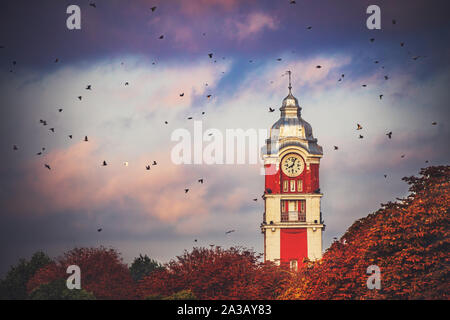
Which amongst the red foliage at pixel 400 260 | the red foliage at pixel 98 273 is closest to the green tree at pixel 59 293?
the red foliage at pixel 98 273

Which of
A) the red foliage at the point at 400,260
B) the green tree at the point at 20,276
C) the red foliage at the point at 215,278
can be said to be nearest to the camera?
the red foliage at the point at 400,260

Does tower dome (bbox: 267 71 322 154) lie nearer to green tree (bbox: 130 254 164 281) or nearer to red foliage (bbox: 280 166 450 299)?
green tree (bbox: 130 254 164 281)

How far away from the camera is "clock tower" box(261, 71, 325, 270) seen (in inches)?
2576

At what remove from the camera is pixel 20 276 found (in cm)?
5731

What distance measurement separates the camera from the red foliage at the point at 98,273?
47.2 meters

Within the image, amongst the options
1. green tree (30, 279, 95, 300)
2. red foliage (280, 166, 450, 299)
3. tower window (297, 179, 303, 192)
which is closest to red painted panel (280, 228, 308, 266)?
tower window (297, 179, 303, 192)

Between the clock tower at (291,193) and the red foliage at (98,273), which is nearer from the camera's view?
the red foliage at (98,273)

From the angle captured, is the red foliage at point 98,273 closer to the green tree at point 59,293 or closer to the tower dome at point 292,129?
the green tree at point 59,293

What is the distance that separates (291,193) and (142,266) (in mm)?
12385

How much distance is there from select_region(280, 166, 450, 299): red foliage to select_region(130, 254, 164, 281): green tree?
2464 cm

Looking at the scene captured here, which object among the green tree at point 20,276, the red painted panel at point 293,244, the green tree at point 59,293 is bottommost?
the green tree at point 59,293

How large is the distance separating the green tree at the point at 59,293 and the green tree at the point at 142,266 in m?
20.4

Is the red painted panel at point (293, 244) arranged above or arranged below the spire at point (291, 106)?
below

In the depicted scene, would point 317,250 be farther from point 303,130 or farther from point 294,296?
point 294,296
